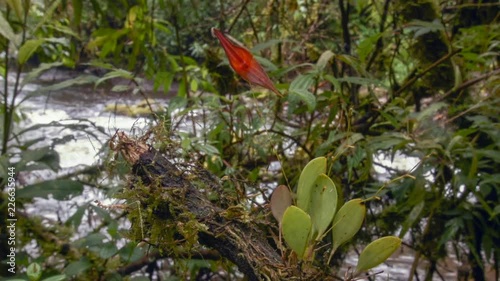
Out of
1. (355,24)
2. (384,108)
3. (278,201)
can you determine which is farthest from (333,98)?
(355,24)

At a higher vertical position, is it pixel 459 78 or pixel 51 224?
pixel 459 78

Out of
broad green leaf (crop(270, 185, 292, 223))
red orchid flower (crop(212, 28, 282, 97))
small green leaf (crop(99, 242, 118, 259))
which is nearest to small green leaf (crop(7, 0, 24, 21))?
small green leaf (crop(99, 242, 118, 259))

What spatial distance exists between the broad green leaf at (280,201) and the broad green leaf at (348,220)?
0.06 m

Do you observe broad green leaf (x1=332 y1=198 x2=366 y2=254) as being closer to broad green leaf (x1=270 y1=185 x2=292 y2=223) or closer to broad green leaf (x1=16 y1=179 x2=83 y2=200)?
broad green leaf (x1=270 y1=185 x2=292 y2=223)

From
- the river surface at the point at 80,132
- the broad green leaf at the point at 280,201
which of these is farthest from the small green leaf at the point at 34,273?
the river surface at the point at 80,132

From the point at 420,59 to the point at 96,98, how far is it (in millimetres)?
3670

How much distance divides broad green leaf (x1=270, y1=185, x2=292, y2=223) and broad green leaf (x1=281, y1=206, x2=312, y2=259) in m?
0.08

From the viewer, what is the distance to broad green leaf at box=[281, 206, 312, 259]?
57cm

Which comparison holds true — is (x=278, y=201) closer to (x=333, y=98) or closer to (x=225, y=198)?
(x=225, y=198)

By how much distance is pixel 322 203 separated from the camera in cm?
62

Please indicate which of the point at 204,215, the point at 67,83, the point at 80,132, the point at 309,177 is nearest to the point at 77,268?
the point at 67,83

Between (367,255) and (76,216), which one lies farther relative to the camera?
(76,216)

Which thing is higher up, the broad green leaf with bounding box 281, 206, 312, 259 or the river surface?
the broad green leaf with bounding box 281, 206, 312, 259

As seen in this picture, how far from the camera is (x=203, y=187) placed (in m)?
0.75
